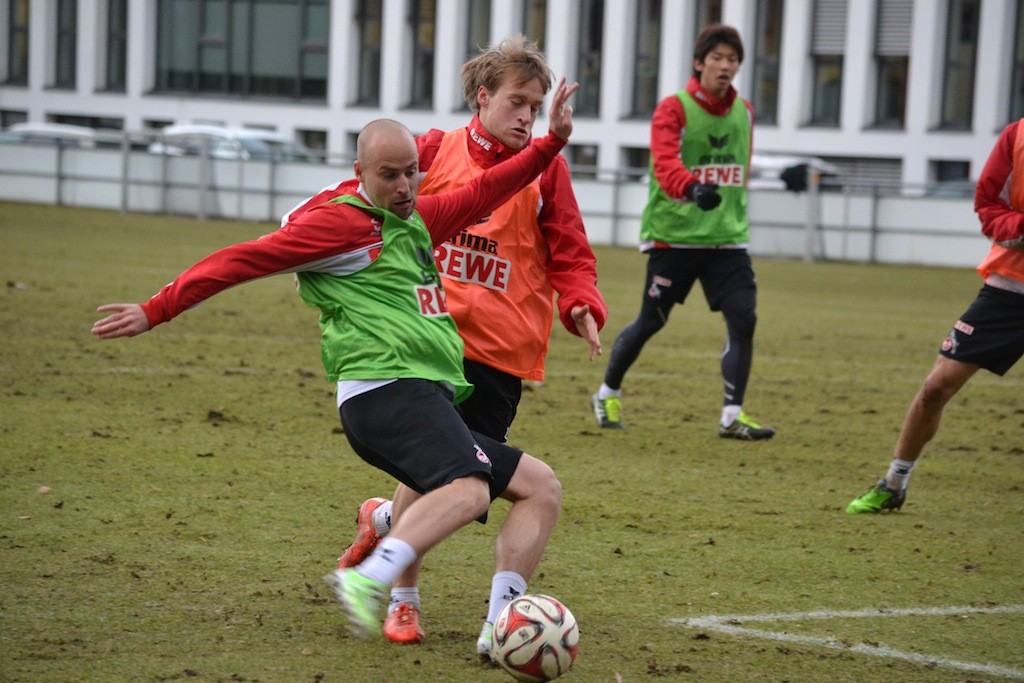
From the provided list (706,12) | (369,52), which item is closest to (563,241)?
(706,12)

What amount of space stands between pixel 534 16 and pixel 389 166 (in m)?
42.9

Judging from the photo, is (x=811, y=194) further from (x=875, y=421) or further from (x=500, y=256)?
(x=500, y=256)

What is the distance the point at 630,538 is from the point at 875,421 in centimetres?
419

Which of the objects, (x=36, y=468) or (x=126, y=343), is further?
(x=126, y=343)

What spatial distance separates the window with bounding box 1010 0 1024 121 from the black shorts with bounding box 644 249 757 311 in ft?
107

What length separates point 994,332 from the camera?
668 centimetres

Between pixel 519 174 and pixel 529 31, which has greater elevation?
pixel 529 31

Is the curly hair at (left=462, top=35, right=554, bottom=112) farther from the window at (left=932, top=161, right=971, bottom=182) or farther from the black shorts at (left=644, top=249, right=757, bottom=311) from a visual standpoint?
the window at (left=932, top=161, right=971, bottom=182)

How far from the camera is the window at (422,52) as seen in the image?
47.5 meters

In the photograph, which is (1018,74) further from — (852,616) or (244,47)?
(852,616)

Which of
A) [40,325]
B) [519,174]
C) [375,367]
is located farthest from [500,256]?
[40,325]

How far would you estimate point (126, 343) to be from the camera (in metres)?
11.8

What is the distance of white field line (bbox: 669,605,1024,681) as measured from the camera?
470 centimetres

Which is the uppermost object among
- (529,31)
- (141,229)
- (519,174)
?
(529,31)
